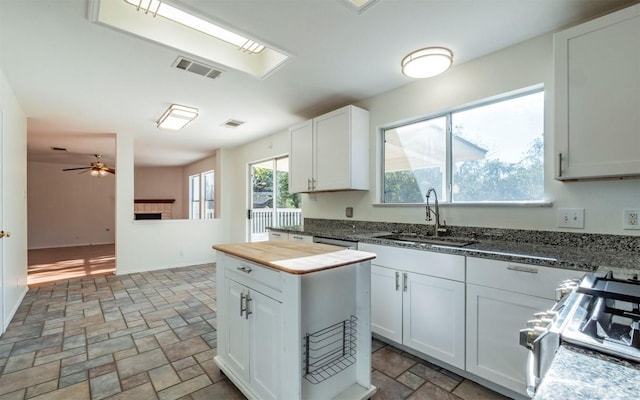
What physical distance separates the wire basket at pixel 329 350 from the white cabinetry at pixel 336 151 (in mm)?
1704

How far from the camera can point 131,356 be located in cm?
227

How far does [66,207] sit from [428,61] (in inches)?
403

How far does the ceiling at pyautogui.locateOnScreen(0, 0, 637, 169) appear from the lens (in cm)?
181

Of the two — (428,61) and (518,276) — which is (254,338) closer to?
(518,276)

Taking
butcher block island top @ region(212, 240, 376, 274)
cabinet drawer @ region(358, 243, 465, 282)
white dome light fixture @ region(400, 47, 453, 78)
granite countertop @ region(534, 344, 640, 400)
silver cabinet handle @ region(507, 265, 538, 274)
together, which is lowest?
cabinet drawer @ region(358, 243, 465, 282)

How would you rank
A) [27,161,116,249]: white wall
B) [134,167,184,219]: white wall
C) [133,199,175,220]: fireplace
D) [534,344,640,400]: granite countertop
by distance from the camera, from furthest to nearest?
[134,167,184,219]: white wall < [133,199,175,220]: fireplace < [27,161,116,249]: white wall < [534,344,640,400]: granite countertop

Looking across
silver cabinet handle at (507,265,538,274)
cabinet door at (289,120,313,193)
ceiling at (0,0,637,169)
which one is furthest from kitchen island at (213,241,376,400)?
cabinet door at (289,120,313,193)

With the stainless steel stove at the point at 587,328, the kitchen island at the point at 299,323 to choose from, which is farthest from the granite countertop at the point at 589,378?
the kitchen island at the point at 299,323

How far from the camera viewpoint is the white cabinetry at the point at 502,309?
5.16 ft

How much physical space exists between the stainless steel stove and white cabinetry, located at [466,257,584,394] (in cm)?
69

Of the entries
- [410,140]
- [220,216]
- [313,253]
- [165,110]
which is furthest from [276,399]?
[220,216]

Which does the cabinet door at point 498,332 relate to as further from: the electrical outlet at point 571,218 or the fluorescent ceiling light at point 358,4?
the fluorescent ceiling light at point 358,4

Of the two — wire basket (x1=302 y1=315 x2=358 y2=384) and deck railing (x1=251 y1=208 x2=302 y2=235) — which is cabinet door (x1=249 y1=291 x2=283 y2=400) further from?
deck railing (x1=251 y1=208 x2=302 y2=235)

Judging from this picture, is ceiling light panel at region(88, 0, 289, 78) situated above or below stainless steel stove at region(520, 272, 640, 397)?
above
